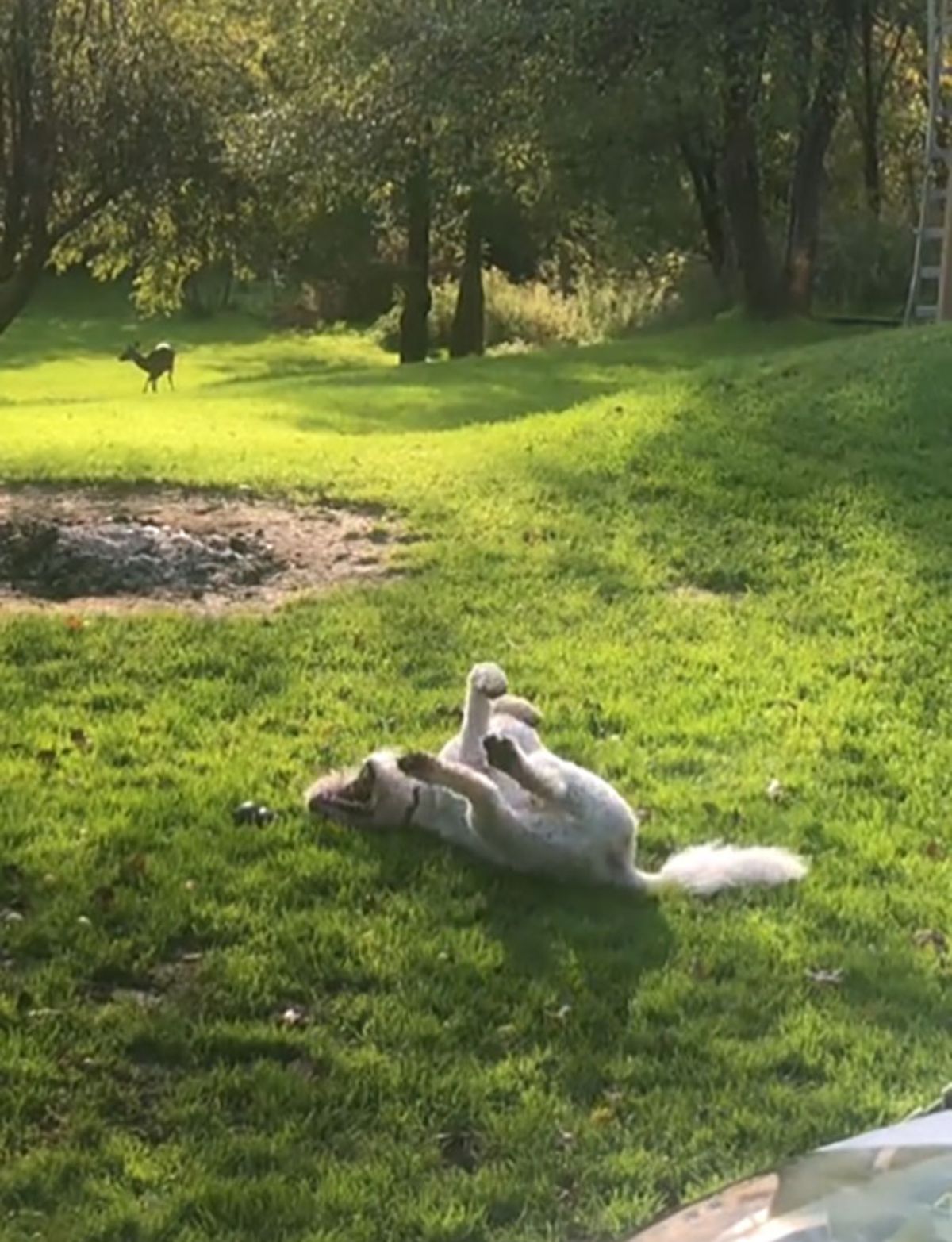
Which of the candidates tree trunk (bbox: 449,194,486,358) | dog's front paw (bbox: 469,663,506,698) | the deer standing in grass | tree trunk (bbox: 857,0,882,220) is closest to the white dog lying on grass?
dog's front paw (bbox: 469,663,506,698)

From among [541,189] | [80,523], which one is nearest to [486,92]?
[541,189]

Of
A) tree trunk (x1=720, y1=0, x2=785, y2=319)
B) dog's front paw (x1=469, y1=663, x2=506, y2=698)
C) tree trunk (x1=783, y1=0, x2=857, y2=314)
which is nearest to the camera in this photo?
dog's front paw (x1=469, y1=663, x2=506, y2=698)

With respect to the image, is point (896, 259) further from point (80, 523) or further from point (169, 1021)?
point (169, 1021)

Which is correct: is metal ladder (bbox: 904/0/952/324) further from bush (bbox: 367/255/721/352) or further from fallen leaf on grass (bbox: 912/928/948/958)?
fallen leaf on grass (bbox: 912/928/948/958)

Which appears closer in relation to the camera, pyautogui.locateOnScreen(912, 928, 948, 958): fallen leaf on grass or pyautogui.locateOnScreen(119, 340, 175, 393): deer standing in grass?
pyautogui.locateOnScreen(912, 928, 948, 958): fallen leaf on grass

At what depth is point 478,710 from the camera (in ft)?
17.4

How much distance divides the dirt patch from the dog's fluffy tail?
3237 mm

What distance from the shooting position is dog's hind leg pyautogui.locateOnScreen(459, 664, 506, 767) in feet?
17.1

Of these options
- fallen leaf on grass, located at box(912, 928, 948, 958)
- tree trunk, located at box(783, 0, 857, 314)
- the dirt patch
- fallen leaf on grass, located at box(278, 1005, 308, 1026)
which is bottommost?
fallen leaf on grass, located at box(912, 928, 948, 958)

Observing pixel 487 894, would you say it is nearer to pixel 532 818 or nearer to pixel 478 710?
pixel 532 818

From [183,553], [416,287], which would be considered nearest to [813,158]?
[416,287]

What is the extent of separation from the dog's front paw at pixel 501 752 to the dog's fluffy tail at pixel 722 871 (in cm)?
46

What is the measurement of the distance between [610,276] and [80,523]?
1919 centimetres

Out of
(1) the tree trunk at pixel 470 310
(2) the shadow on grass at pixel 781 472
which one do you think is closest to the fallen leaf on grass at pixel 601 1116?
(2) the shadow on grass at pixel 781 472
